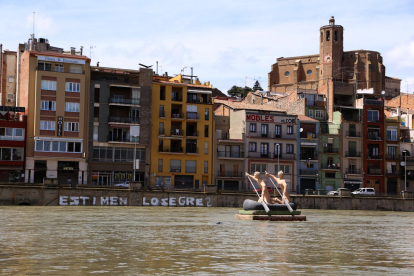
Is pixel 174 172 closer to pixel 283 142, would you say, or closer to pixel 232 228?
pixel 283 142

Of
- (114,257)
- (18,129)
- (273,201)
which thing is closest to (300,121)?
(18,129)

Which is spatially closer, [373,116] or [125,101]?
[125,101]

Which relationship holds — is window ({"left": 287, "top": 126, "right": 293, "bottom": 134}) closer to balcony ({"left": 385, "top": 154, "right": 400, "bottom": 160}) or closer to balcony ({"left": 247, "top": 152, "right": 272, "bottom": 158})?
balcony ({"left": 247, "top": 152, "right": 272, "bottom": 158})

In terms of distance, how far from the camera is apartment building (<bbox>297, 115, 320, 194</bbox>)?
310ft

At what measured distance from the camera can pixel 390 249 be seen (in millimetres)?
28391

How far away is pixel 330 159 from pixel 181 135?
23.6 m

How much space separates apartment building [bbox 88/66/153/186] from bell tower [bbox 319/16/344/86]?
77.5m

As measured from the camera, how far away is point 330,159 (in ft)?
318

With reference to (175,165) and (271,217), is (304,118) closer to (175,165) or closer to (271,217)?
(175,165)

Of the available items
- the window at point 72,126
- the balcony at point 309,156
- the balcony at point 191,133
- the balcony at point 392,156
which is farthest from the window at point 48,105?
the balcony at point 392,156

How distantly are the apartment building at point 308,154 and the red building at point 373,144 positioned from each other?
27.4 feet

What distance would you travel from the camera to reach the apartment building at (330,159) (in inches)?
3770


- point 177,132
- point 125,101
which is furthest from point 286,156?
point 125,101

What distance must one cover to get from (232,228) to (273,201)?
36.2ft
